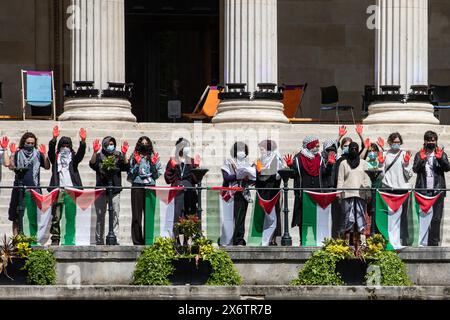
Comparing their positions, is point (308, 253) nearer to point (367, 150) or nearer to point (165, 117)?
point (367, 150)

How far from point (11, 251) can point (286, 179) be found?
5028 mm

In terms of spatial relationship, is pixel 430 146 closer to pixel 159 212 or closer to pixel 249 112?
pixel 159 212

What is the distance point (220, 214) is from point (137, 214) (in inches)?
57.4

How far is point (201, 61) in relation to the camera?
173 ft

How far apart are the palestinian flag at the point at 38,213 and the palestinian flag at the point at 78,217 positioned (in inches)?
9.8

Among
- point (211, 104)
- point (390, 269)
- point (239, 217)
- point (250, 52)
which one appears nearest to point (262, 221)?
point (239, 217)

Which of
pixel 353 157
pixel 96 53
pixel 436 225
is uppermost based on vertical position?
pixel 96 53

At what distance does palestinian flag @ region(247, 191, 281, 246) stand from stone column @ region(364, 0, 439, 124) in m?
8.82

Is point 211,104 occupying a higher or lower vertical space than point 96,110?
higher

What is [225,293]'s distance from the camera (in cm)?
3366

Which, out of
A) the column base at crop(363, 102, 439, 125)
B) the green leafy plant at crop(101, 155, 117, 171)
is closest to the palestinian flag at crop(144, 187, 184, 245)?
the green leafy plant at crop(101, 155, 117, 171)

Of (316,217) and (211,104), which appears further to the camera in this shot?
(211,104)

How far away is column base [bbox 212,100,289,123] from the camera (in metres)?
43.3

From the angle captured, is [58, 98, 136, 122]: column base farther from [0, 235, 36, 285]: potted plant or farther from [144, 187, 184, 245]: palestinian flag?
[0, 235, 36, 285]: potted plant
